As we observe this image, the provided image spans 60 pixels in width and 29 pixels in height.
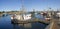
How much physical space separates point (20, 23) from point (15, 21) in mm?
947

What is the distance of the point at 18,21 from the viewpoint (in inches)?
619

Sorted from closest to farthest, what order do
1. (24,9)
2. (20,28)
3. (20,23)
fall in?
(20,28) < (20,23) < (24,9)

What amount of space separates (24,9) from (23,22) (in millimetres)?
3015

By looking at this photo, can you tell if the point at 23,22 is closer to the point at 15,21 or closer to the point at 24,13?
the point at 15,21

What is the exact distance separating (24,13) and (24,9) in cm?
121

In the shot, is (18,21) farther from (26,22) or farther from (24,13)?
(24,13)

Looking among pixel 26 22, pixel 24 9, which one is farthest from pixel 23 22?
pixel 24 9

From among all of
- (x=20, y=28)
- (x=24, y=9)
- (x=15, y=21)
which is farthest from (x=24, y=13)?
(x=20, y=28)

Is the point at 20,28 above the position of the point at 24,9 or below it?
below

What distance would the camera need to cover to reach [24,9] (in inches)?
710

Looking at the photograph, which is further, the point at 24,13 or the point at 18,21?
the point at 24,13

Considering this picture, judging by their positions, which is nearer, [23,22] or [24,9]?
[23,22]

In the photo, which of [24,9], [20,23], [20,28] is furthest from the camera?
[24,9]

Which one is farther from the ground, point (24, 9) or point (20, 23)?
point (24, 9)
